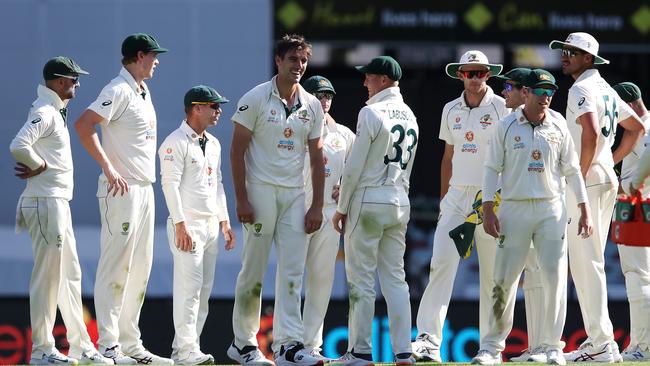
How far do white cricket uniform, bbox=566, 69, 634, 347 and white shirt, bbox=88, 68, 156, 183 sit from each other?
2.73m

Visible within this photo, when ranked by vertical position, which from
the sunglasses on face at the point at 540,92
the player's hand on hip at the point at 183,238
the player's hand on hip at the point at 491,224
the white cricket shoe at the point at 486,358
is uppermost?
the sunglasses on face at the point at 540,92

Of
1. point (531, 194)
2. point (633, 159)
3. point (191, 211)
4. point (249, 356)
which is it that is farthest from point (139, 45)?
point (633, 159)

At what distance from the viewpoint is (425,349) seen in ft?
30.7

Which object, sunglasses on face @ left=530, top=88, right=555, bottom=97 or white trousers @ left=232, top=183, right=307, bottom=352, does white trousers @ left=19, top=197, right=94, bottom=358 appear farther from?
sunglasses on face @ left=530, top=88, right=555, bottom=97

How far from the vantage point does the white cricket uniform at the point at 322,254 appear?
965 centimetres

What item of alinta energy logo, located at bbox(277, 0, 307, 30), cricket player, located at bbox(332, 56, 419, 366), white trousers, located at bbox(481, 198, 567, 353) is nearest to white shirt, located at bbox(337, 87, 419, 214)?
cricket player, located at bbox(332, 56, 419, 366)

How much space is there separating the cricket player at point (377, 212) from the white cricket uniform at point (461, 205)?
A: 0.69 meters

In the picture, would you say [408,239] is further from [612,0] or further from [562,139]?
[562,139]

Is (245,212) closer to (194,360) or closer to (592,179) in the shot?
(194,360)

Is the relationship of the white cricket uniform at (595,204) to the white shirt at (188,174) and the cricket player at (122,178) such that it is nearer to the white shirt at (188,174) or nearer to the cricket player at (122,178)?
the white shirt at (188,174)

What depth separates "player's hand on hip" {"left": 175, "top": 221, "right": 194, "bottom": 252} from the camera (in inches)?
383

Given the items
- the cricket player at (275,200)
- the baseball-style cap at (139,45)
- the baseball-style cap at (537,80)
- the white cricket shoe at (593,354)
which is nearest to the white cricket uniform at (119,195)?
the baseball-style cap at (139,45)

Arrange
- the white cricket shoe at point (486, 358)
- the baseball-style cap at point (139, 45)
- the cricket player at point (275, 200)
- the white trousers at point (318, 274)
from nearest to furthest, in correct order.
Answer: the cricket player at point (275, 200)
the white cricket shoe at point (486, 358)
the baseball-style cap at point (139, 45)
the white trousers at point (318, 274)

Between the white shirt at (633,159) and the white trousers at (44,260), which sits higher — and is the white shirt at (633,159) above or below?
above
